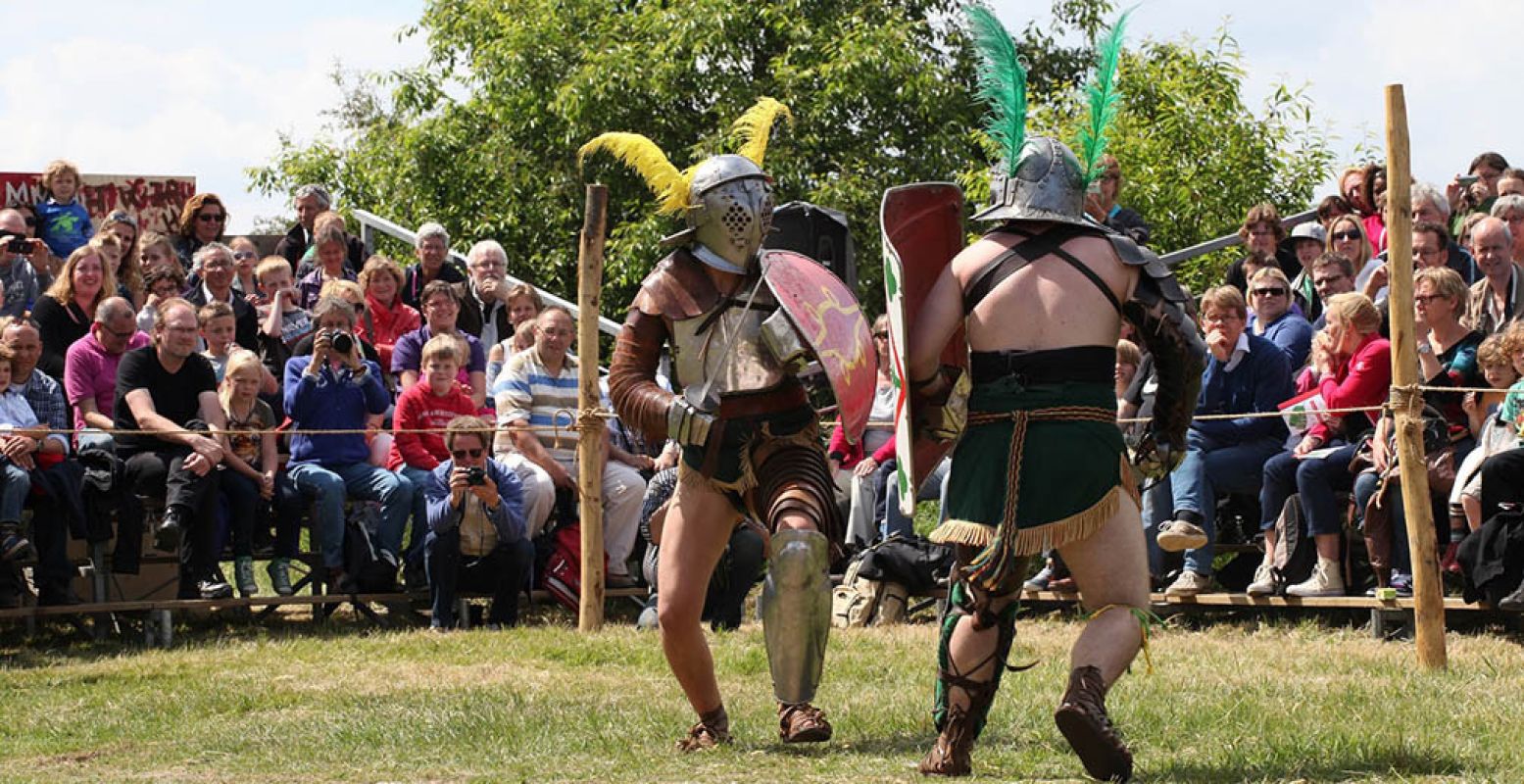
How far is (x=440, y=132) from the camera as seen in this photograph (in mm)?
29641

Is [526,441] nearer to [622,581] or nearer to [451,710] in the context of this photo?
[622,581]

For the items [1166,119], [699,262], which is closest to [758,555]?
[699,262]

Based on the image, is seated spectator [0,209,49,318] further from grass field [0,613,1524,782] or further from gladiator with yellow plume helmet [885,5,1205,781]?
gladiator with yellow plume helmet [885,5,1205,781]

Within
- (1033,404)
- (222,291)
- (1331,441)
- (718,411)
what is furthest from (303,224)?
(1033,404)

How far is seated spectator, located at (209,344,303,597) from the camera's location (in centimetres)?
1134

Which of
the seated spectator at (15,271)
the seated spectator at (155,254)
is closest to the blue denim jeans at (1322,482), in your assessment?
the seated spectator at (155,254)

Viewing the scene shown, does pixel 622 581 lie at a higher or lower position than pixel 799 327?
lower

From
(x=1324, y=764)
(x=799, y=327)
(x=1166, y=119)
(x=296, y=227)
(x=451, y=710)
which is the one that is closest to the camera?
(x=1324, y=764)

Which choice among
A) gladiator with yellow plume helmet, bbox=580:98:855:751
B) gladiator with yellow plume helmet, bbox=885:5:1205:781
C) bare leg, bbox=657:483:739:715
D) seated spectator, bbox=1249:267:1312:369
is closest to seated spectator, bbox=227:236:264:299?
seated spectator, bbox=1249:267:1312:369

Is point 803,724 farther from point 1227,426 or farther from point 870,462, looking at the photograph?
point 870,462

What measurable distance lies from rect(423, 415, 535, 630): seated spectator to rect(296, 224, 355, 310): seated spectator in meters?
2.20

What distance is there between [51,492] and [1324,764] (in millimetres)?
7017

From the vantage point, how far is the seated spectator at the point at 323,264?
520 inches

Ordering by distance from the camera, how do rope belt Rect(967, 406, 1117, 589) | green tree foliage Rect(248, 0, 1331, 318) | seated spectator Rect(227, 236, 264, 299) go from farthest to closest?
green tree foliage Rect(248, 0, 1331, 318) < seated spectator Rect(227, 236, 264, 299) < rope belt Rect(967, 406, 1117, 589)
